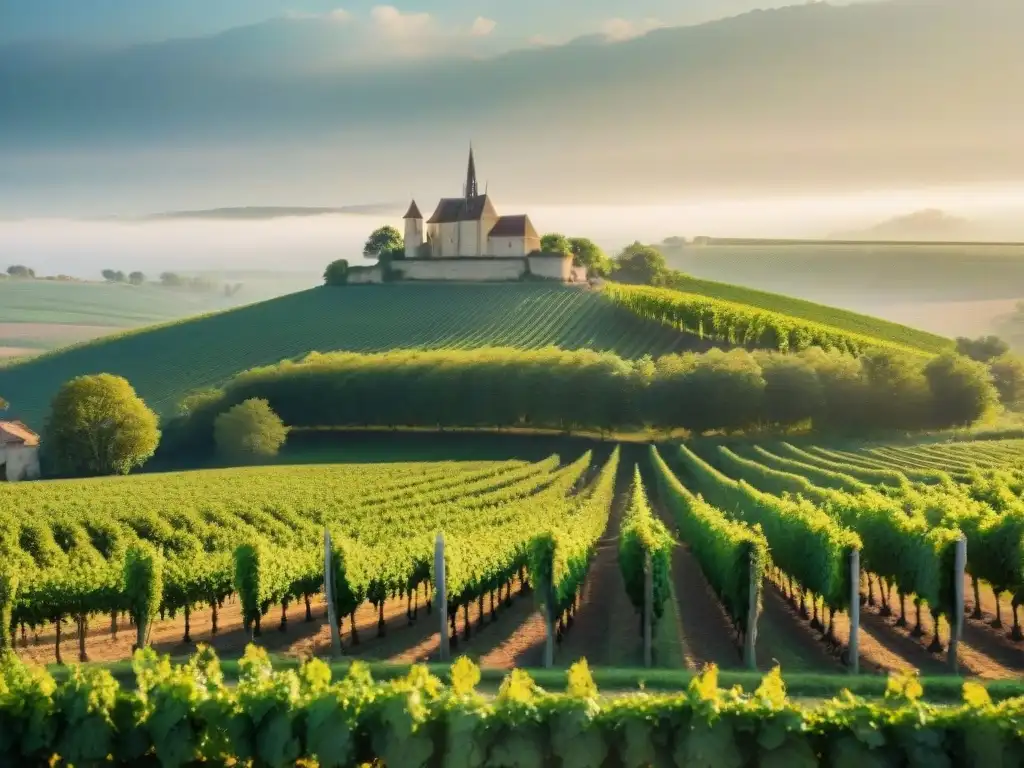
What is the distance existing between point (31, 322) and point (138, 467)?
10925 cm

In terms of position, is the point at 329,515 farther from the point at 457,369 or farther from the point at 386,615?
the point at 457,369

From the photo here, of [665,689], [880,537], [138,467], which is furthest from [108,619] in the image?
[138,467]

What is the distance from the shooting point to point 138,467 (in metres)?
69.3

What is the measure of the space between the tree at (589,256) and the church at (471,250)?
7.12 m

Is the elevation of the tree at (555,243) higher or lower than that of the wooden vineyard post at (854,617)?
higher

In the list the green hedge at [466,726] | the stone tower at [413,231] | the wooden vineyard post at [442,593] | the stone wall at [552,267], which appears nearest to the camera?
the green hedge at [466,726]

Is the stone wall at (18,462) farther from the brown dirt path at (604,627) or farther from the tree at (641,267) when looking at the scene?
the tree at (641,267)

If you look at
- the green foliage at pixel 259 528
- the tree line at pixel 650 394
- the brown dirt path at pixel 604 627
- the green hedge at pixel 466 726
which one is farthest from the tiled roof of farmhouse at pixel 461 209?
the green hedge at pixel 466 726

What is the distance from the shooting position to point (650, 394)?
65812mm

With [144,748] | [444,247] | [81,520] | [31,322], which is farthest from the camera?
[31,322]

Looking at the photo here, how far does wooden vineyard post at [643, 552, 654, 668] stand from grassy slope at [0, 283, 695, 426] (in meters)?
65.6

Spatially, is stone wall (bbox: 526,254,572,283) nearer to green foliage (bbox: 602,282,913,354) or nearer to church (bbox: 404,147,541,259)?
church (bbox: 404,147,541,259)

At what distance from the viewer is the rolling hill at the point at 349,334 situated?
91.3 m

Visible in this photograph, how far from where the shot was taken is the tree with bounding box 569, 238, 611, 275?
127 m
